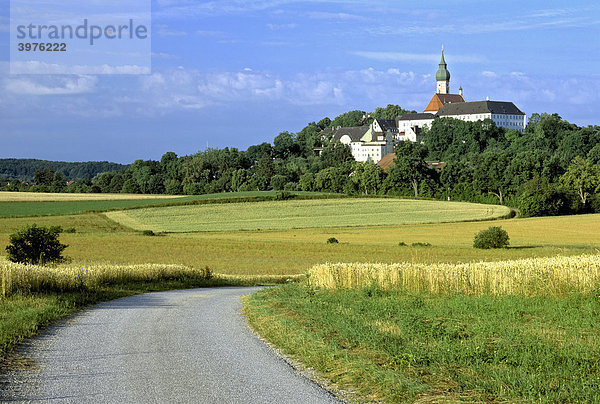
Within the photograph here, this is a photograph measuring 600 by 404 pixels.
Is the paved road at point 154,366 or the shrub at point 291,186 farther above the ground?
the shrub at point 291,186

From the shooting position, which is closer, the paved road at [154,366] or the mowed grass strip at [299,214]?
the paved road at [154,366]

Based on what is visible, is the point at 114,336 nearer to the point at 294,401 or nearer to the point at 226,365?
the point at 226,365

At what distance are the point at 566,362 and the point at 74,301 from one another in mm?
12427

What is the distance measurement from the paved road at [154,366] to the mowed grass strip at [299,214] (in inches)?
2364

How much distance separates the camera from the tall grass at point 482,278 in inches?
665

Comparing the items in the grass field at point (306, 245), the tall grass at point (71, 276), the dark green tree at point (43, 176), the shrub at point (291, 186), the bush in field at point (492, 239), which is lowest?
the grass field at point (306, 245)

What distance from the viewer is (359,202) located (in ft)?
347

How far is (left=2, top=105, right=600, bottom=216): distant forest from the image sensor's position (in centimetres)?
11262

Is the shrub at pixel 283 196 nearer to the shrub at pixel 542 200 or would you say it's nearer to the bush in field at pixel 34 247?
the shrub at pixel 542 200

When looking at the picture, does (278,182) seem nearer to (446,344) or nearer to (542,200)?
(542,200)

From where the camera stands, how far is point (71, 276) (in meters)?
20.3

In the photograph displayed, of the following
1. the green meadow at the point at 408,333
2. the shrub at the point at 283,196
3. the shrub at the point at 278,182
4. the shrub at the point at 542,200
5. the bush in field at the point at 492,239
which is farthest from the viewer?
the shrub at the point at 278,182

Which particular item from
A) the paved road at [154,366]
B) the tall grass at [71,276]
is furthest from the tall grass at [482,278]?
the tall grass at [71,276]

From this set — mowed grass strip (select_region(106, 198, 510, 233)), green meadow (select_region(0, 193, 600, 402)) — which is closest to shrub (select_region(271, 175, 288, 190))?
mowed grass strip (select_region(106, 198, 510, 233))
